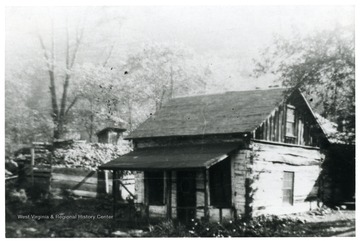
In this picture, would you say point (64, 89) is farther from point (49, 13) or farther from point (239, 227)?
point (239, 227)

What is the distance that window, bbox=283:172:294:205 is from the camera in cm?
1681

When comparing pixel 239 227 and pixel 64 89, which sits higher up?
pixel 64 89

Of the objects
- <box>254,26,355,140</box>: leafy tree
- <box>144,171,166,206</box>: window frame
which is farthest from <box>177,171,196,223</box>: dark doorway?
<box>254,26,355,140</box>: leafy tree

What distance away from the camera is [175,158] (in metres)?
15.0

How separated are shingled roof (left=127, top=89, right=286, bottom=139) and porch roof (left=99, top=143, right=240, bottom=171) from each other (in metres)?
0.60

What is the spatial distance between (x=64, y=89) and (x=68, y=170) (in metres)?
3.32

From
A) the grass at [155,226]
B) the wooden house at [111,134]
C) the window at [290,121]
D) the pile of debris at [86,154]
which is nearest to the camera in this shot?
the grass at [155,226]

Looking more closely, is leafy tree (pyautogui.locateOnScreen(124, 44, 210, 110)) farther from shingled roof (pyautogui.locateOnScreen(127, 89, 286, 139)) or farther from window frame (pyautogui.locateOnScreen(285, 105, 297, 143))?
window frame (pyautogui.locateOnScreen(285, 105, 297, 143))

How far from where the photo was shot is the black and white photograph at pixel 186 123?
12992 mm

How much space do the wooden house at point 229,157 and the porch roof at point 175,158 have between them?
3 centimetres

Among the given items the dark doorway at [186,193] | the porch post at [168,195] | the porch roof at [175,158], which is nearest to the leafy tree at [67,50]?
the porch roof at [175,158]

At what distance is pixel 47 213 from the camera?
1330 centimetres

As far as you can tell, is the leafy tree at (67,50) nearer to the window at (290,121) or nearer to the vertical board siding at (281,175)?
the vertical board siding at (281,175)

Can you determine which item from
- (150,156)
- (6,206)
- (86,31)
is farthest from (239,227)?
(86,31)
